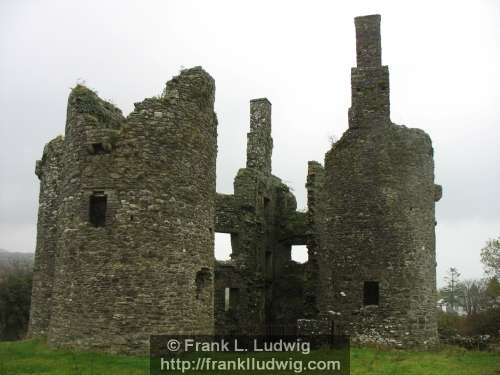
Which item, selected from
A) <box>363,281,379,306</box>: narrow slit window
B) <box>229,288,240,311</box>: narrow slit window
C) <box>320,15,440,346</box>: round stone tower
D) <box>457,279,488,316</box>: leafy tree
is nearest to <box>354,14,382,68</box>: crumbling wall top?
<box>320,15,440,346</box>: round stone tower

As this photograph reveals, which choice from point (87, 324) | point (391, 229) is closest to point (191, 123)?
point (87, 324)

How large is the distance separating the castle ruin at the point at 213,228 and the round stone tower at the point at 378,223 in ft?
0.12

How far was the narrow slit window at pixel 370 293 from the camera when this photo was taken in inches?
728

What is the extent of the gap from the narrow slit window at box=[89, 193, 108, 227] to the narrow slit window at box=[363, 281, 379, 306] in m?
8.89

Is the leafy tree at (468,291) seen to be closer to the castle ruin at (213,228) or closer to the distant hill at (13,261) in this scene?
the castle ruin at (213,228)

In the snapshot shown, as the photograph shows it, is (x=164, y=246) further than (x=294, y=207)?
No

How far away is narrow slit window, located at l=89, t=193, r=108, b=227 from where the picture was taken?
47.0ft

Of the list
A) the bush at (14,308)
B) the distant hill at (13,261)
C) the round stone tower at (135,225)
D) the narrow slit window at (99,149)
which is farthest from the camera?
the distant hill at (13,261)

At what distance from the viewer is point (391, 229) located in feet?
60.7

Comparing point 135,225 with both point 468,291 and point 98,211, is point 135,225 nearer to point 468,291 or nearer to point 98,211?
point 98,211

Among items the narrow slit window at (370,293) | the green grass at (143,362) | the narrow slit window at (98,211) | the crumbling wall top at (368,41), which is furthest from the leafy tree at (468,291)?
the narrow slit window at (98,211)

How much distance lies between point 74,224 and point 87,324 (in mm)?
2520

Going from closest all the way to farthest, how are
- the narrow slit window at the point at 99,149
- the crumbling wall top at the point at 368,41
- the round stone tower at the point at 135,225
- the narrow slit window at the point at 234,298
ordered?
the round stone tower at the point at 135,225, the narrow slit window at the point at 99,149, the crumbling wall top at the point at 368,41, the narrow slit window at the point at 234,298

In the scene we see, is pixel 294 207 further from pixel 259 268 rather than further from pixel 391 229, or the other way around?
pixel 391 229
